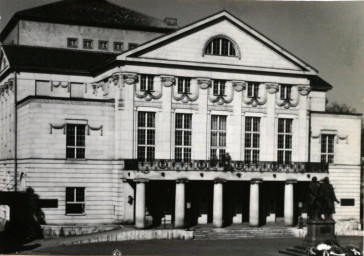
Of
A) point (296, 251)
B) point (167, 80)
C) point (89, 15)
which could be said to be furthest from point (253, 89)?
point (296, 251)

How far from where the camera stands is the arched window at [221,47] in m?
38.8

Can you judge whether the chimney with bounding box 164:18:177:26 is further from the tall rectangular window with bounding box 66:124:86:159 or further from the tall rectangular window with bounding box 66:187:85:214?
the tall rectangular window with bounding box 66:187:85:214

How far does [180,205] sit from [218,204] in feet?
6.47

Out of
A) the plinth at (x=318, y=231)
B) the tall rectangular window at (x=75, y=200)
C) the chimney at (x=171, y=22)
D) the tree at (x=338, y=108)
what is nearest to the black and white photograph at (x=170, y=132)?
the tall rectangular window at (x=75, y=200)

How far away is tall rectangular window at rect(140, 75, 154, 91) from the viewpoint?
37938 mm

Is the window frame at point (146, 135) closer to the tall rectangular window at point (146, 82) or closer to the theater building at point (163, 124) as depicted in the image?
the theater building at point (163, 124)

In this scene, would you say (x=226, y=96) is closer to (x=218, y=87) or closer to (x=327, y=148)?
(x=218, y=87)

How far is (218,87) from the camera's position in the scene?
129ft

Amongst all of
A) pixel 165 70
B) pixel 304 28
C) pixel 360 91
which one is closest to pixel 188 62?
pixel 165 70

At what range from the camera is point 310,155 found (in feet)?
136

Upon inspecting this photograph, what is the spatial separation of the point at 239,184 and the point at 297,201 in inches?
130

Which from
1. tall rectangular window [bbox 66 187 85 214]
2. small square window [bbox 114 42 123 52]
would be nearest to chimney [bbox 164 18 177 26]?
small square window [bbox 114 42 123 52]

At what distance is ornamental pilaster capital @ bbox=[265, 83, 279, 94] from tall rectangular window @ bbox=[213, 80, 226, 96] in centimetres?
231

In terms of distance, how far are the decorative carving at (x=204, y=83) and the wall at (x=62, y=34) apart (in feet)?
20.9
